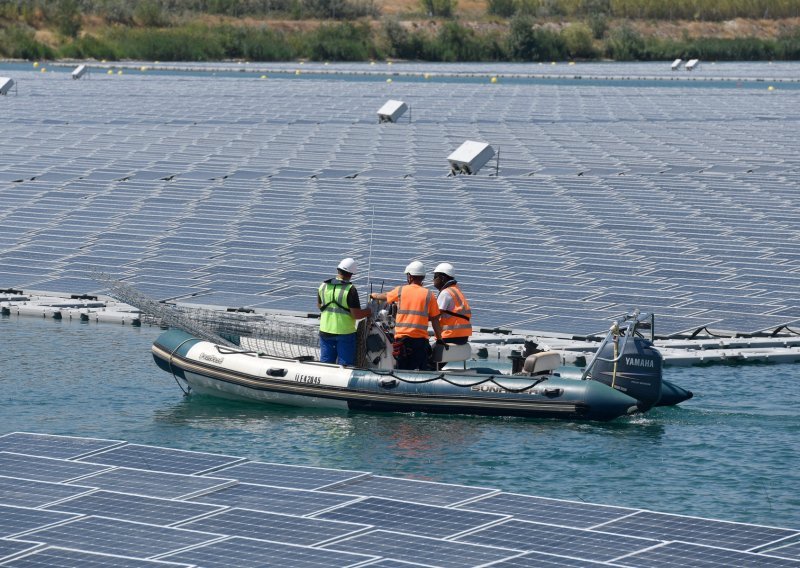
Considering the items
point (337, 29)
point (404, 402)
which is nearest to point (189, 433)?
point (404, 402)

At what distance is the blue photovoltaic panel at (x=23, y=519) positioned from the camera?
46.9ft

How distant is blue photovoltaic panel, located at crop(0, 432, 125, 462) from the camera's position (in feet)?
57.1

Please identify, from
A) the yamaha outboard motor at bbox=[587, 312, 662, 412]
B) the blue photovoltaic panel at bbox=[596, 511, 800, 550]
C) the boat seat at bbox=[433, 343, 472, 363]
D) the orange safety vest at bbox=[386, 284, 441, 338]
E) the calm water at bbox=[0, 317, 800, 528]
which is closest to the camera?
the blue photovoltaic panel at bbox=[596, 511, 800, 550]

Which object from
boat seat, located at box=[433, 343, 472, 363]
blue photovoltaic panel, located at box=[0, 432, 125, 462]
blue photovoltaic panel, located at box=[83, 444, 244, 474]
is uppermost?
boat seat, located at box=[433, 343, 472, 363]

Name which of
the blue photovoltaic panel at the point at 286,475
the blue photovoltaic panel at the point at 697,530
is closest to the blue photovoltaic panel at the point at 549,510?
the blue photovoltaic panel at the point at 697,530

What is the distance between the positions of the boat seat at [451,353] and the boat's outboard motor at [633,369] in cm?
196

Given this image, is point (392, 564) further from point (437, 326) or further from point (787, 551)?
point (437, 326)

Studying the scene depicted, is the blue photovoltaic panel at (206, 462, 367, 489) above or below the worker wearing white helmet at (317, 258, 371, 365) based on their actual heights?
below

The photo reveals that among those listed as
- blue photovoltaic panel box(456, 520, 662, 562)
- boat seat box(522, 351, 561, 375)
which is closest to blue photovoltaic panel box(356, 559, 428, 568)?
blue photovoltaic panel box(456, 520, 662, 562)

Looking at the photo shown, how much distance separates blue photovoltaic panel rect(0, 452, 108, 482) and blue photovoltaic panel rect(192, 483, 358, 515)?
1693 millimetres

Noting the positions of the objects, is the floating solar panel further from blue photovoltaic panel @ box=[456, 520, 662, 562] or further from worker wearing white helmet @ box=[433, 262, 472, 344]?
worker wearing white helmet @ box=[433, 262, 472, 344]

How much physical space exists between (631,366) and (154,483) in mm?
6752

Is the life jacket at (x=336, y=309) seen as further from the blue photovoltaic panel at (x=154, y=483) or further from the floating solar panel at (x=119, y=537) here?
the floating solar panel at (x=119, y=537)

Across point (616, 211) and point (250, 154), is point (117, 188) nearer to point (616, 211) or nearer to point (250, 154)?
point (250, 154)
